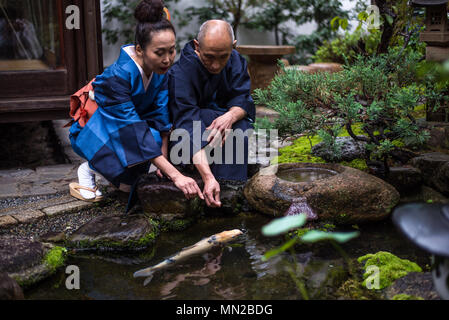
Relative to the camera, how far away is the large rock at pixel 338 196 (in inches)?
154

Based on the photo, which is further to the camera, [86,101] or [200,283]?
[86,101]

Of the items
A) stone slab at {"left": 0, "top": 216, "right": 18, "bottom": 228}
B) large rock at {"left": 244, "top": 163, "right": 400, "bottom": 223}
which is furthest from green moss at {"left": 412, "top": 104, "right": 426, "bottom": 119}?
stone slab at {"left": 0, "top": 216, "right": 18, "bottom": 228}

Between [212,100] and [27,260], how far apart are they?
199 cm

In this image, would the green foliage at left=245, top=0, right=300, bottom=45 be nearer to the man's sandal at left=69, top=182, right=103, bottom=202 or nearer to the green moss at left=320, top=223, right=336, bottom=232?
the man's sandal at left=69, top=182, right=103, bottom=202

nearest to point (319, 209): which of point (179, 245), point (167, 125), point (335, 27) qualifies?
point (179, 245)

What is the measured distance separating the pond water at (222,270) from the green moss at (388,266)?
0.61 ft

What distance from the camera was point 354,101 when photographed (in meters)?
4.41

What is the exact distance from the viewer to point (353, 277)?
10.5ft

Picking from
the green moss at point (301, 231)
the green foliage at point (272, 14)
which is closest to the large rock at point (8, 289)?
the green moss at point (301, 231)

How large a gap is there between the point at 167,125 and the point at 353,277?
196cm

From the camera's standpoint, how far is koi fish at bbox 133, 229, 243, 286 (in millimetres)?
3301

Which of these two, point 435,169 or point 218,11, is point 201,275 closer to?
point 435,169

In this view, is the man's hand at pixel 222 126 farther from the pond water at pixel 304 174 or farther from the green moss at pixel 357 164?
the green moss at pixel 357 164
